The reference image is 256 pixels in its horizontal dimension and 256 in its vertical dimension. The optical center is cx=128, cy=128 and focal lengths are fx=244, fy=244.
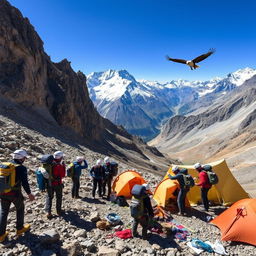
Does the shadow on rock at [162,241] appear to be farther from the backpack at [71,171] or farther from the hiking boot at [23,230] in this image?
the backpack at [71,171]

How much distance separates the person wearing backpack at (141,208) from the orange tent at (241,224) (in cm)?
385

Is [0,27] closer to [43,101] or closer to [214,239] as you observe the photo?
[43,101]

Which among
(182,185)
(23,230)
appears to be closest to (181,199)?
(182,185)

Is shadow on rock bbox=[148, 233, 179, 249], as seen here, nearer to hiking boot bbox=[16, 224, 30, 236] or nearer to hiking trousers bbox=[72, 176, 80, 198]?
hiking boot bbox=[16, 224, 30, 236]

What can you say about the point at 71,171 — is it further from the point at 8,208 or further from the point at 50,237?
the point at 50,237

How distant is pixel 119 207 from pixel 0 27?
43884 millimetres

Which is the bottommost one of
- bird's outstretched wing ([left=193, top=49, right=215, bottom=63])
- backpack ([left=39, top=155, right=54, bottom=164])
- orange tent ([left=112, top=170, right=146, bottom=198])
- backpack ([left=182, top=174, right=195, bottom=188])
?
orange tent ([left=112, top=170, right=146, bottom=198])

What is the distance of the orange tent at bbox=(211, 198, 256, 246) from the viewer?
10528mm

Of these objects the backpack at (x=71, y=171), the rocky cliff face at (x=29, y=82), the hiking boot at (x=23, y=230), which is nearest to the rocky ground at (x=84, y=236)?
the hiking boot at (x=23, y=230)

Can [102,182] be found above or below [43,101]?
below

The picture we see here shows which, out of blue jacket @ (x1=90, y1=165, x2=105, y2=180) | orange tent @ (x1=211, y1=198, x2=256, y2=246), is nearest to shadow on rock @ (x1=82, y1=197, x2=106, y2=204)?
blue jacket @ (x1=90, y1=165, x2=105, y2=180)

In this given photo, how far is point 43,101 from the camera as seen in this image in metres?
49.3

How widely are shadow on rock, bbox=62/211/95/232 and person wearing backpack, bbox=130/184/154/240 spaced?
1825 millimetres

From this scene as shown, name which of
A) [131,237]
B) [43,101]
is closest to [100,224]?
[131,237]
